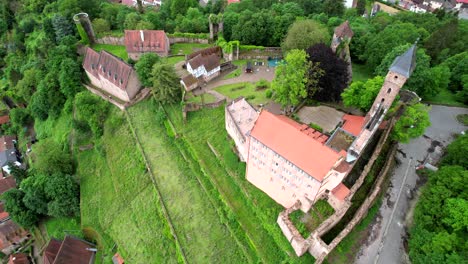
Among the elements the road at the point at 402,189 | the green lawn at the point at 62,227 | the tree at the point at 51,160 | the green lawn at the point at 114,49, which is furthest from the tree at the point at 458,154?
the green lawn at the point at 114,49

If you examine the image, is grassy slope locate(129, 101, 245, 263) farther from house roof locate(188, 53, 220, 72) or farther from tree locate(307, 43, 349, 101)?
tree locate(307, 43, 349, 101)

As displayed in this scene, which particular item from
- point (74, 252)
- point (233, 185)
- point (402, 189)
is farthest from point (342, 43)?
point (74, 252)

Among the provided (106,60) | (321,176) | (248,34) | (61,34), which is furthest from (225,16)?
(321,176)

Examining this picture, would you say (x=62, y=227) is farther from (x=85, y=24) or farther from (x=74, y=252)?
(x=85, y=24)

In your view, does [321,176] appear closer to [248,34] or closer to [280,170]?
[280,170]

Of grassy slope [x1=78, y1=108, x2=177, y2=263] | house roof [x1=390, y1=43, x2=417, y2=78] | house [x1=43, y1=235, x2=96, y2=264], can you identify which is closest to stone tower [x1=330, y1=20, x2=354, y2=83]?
house roof [x1=390, y1=43, x2=417, y2=78]

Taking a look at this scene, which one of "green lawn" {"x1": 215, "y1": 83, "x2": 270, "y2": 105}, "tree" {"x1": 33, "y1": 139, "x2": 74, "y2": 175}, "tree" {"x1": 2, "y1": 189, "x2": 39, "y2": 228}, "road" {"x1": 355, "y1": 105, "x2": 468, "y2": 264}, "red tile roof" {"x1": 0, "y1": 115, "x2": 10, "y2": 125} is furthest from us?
"red tile roof" {"x1": 0, "y1": 115, "x2": 10, "y2": 125}
